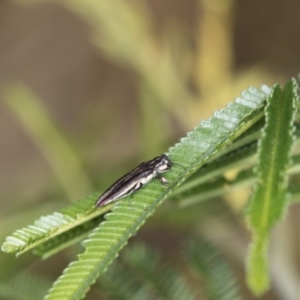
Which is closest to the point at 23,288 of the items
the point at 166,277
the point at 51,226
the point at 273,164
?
the point at 166,277

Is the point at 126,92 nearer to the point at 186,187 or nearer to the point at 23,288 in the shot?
the point at 23,288

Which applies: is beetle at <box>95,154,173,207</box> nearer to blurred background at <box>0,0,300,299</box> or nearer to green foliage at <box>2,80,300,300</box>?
green foliage at <box>2,80,300,300</box>

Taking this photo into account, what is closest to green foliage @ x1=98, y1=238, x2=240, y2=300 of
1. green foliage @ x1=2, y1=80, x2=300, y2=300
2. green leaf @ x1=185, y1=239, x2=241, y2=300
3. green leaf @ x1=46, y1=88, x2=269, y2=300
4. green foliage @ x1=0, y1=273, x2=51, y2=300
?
green leaf @ x1=185, y1=239, x2=241, y2=300

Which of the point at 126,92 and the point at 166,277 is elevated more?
the point at 126,92

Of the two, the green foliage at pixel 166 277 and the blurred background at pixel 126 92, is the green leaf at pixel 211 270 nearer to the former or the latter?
the green foliage at pixel 166 277

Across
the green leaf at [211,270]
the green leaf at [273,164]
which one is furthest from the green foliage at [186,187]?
the green leaf at [211,270]

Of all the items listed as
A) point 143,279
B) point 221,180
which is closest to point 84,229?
point 221,180

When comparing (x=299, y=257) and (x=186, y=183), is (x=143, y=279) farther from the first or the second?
(x=299, y=257)
